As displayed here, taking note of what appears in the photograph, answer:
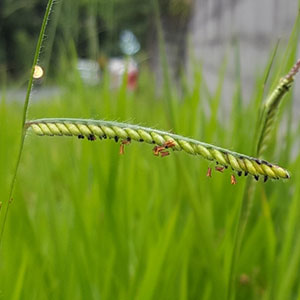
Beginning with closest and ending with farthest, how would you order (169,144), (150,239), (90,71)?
(169,144) < (150,239) < (90,71)

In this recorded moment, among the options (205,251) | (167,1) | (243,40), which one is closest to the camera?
(205,251)

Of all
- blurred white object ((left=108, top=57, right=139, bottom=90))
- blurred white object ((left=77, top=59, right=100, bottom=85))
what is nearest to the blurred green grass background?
blurred white object ((left=108, top=57, right=139, bottom=90))

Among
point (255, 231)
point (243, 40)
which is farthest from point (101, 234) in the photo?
point (243, 40)

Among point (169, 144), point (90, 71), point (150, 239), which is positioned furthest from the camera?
point (90, 71)

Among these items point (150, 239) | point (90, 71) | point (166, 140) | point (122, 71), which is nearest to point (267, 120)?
point (166, 140)

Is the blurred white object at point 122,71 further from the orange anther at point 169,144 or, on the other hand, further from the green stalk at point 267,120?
the orange anther at point 169,144

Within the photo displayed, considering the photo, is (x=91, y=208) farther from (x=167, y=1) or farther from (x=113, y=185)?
(x=167, y=1)

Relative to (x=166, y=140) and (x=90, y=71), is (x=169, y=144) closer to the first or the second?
(x=166, y=140)

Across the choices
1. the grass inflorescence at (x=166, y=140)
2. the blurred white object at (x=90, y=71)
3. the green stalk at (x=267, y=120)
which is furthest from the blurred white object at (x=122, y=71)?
the grass inflorescence at (x=166, y=140)

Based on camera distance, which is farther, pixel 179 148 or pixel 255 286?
pixel 255 286
